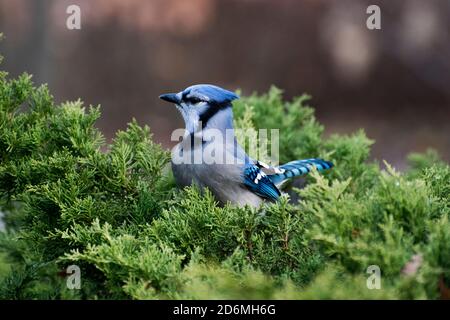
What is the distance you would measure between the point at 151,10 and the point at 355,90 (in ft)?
6.58

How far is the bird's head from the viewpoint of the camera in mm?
2041

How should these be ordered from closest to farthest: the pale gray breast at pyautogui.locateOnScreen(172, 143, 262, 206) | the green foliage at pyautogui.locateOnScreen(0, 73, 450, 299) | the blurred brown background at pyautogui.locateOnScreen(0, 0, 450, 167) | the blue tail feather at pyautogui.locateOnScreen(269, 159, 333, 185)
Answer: the green foliage at pyautogui.locateOnScreen(0, 73, 450, 299) → the pale gray breast at pyautogui.locateOnScreen(172, 143, 262, 206) → the blue tail feather at pyautogui.locateOnScreen(269, 159, 333, 185) → the blurred brown background at pyautogui.locateOnScreen(0, 0, 450, 167)

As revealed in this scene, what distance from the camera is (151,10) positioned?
20.5ft

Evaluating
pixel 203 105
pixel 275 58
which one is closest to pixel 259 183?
pixel 203 105

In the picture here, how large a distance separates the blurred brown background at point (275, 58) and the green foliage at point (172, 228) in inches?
163

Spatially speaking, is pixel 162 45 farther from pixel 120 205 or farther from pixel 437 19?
pixel 120 205

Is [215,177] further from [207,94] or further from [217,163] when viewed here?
[207,94]

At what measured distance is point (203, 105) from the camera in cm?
205

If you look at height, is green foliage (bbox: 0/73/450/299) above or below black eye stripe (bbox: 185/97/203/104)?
below

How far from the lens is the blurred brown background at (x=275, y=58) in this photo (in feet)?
20.6

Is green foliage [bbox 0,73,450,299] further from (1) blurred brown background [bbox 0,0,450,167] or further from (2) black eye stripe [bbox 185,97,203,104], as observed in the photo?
(1) blurred brown background [bbox 0,0,450,167]

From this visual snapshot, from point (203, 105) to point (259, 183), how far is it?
286mm

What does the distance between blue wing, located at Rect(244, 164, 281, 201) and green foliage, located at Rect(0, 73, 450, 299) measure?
23 centimetres

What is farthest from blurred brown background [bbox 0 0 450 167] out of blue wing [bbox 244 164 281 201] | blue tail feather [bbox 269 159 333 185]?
blue wing [bbox 244 164 281 201]
